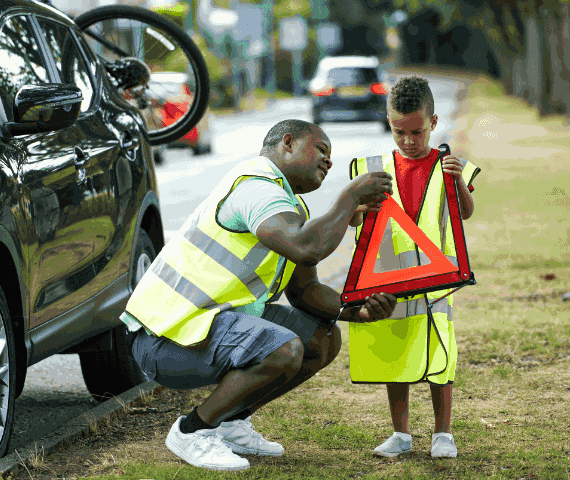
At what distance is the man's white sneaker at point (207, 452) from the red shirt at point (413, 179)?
42.7 inches

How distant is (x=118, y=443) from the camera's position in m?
3.93

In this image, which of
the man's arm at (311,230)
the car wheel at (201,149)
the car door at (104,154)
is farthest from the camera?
the car wheel at (201,149)

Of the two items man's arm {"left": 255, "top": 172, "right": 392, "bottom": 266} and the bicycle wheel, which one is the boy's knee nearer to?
man's arm {"left": 255, "top": 172, "right": 392, "bottom": 266}

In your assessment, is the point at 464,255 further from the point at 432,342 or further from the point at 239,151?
the point at 239,151

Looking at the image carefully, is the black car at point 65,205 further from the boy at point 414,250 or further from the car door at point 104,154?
the boy at point 414,250

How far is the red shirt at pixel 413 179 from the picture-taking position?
3633 mm

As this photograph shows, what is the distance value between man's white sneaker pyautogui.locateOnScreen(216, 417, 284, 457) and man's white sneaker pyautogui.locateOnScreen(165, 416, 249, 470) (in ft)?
0.65

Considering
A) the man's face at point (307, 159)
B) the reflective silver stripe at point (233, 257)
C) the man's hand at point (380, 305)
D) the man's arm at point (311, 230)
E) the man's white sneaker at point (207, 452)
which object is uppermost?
the man's face at point (307, 159)

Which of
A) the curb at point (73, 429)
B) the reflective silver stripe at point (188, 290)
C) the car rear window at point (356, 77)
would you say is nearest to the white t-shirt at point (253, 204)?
the reflective silver stripe at point (188, 290)

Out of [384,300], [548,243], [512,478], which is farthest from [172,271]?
[548,243]

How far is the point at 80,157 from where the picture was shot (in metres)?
4.25

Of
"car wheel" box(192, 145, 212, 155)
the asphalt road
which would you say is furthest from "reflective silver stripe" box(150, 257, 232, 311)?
"car wheel" box(192, 145, 212, 155)

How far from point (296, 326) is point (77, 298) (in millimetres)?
991

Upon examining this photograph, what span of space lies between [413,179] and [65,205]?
142cm
